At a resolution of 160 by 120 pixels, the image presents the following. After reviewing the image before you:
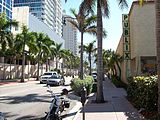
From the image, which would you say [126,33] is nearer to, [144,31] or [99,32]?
[144,31]

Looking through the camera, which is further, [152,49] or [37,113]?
[152,49]

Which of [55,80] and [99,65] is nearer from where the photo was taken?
[99,65]

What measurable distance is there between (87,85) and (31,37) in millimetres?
29695

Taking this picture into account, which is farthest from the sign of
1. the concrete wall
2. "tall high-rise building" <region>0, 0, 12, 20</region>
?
"tall high-rise building" <region>0, 0, 12, 20</region>

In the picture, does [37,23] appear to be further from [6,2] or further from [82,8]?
[82,8]

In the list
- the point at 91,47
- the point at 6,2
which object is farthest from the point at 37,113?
the point at 6,2

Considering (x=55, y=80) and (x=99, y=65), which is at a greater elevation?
→ (x=99, y=65)

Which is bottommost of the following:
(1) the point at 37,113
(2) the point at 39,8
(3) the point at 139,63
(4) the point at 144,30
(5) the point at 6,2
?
(1) the point at 37,113

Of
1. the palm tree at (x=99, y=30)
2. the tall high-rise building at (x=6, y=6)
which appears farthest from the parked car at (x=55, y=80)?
the tall high-rise building at (x=6, y=6)

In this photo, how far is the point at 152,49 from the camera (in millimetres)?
28297

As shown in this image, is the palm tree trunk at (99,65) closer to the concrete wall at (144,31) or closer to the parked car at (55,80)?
the concrete wall at (144,31)

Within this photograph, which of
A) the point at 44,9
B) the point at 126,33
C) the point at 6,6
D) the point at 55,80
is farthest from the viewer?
the point at 44,9

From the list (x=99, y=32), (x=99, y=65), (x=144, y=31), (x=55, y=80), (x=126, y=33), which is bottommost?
(x=55, y=80)

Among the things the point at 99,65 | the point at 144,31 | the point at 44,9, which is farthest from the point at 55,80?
the point at 44,9
